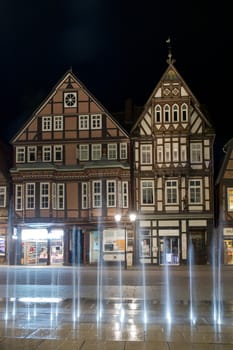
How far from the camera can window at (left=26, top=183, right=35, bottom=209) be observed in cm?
4581

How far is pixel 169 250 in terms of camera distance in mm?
44469

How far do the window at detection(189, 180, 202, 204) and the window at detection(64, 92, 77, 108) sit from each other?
512 inches

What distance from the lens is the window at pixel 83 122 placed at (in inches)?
1845

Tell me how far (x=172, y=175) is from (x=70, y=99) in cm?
1182

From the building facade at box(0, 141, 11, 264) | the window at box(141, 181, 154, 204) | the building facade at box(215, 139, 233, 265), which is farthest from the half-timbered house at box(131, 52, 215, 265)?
the building facade at box(0, 141, 11, 264)

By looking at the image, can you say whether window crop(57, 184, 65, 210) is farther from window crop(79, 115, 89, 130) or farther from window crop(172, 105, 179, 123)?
window crop(172, 105, 179, 123)

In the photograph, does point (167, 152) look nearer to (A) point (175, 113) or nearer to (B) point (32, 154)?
(A) point (175, 113)

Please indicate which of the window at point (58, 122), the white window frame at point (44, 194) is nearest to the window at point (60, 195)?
the white window frame at point (44, 194)

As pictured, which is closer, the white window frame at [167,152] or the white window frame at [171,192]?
the white window frame at [171,192]

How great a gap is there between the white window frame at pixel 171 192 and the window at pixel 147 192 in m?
1.36

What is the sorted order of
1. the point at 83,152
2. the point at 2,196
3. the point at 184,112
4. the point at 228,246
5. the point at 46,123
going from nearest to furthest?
the point at 228,246 → the point at 184,112 → the point at 83,152 → the point at 46,123 → the point at 2,196

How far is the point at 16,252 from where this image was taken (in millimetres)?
46062

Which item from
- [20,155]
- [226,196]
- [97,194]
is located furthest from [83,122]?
[226,196]

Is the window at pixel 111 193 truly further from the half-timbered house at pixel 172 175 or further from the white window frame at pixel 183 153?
the white window frame at pixel 183 153
